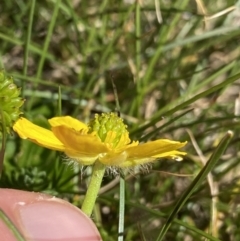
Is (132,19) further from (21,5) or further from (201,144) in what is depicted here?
(201,144)

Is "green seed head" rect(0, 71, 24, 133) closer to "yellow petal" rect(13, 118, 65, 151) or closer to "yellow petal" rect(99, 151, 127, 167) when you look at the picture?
"yellow petal" rect(13, 118, 65, 151)

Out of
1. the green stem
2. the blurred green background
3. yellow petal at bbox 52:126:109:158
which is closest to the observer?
yellow petal at bbox 52:126:109:158

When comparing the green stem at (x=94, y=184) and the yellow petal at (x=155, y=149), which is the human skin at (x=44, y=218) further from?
the yellow petal at (x=155, y=149)

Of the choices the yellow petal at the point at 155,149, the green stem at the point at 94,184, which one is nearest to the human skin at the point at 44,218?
the green stem at the point at 94,184

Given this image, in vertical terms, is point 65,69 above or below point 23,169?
above

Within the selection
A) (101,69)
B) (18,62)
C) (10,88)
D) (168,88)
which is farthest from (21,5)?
(10,88)

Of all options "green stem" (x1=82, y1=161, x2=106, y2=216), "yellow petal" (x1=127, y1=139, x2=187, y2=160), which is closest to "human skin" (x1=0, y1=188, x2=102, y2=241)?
"green stem" (x1=82, y1=161, x2=106, y2=216)

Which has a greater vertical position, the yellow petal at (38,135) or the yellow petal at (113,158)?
the yellow petal at (38,135)
